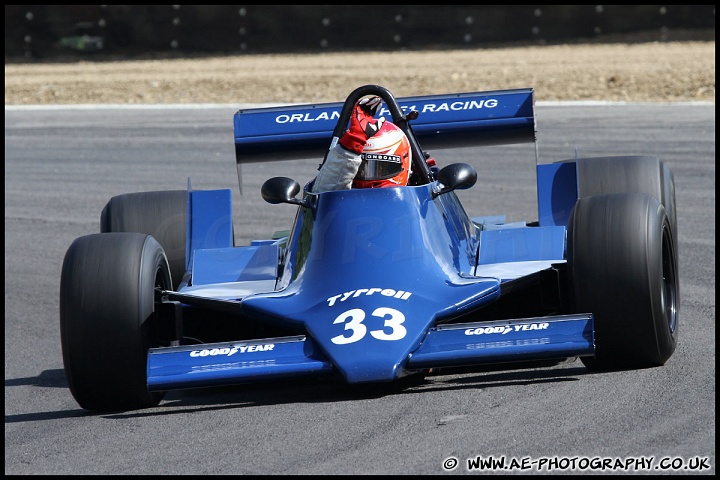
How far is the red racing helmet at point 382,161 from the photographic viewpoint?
23.6 feet

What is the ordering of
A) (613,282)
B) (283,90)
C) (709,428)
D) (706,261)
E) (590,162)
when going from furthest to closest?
1. (283,90)
2. (706,261)
3. (590,162)
4. (613,282)
5. (709,428)

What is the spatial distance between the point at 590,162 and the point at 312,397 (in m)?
3.35

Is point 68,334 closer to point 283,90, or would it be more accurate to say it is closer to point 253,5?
point 283,90

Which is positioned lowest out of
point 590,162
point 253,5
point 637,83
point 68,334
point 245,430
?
point 245,430

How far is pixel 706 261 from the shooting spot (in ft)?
33.4

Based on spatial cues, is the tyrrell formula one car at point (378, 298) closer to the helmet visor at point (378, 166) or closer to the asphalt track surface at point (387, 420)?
the asphalt track surface at point (387, 420)

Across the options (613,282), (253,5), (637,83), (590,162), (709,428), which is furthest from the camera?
(253,5)

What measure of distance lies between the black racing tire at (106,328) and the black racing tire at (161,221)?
2.34m

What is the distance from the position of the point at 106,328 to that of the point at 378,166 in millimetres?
1948

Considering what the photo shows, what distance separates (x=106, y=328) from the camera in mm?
6121

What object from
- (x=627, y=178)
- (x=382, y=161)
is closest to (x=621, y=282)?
(x=382, y=161)

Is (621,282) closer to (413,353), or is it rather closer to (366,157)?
(413,353)

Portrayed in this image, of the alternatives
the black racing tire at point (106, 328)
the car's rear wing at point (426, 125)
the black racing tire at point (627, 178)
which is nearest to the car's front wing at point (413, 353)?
the black racing tire at point (106, 328)

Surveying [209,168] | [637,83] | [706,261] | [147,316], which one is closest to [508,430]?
[147,316]
